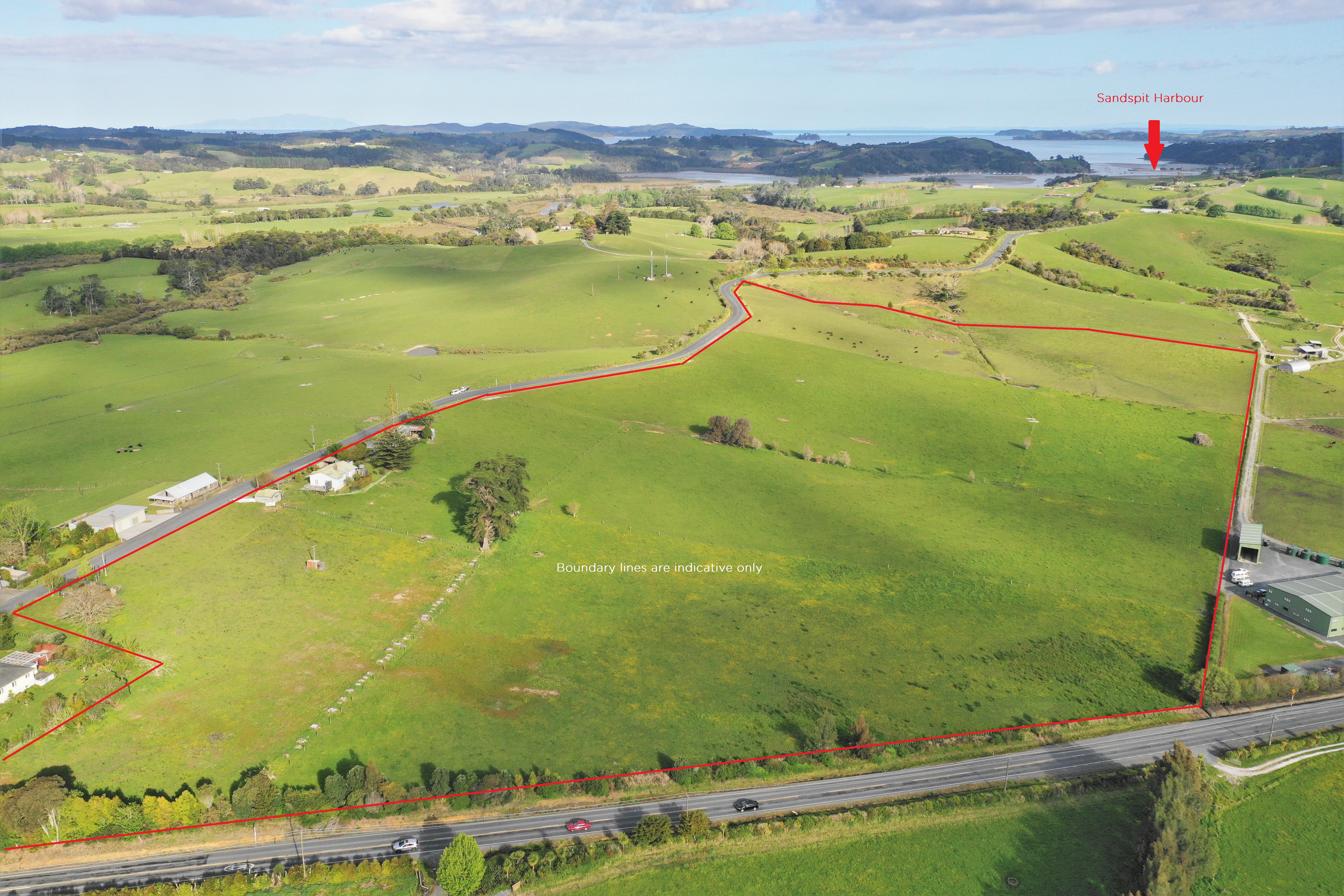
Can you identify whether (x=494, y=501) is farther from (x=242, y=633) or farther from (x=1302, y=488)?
(x=1302, y=488)

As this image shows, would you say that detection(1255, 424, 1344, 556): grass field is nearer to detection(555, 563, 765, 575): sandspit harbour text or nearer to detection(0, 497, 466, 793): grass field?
detection(555, 563, 765, 575): sandspit harbour text

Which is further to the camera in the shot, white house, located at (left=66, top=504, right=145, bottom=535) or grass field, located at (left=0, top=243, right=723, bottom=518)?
grass field, located at (left=0, top=243, right=723, bottom=518)

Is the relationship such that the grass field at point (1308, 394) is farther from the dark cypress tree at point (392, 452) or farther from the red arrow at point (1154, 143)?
the dark cypress tree at point (392, 452)

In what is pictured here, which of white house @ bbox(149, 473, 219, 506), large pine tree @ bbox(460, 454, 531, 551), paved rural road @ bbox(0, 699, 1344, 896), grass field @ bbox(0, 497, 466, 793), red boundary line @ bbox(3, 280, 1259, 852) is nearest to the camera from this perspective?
paved rural road @ bbox(0, 699, 1344, 896)

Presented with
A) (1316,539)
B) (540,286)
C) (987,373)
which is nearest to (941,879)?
(1316,539)

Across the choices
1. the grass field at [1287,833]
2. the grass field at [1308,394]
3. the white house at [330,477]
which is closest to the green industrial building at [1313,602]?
the grass field at [1287,833]

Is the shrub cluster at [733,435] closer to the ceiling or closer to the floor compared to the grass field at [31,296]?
closer to the floor

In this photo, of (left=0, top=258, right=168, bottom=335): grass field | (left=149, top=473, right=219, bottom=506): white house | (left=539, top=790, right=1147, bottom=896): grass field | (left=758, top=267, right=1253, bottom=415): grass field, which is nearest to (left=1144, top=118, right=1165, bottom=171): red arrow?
(left=758, top=267, right=1253, bottom=415): grass field
